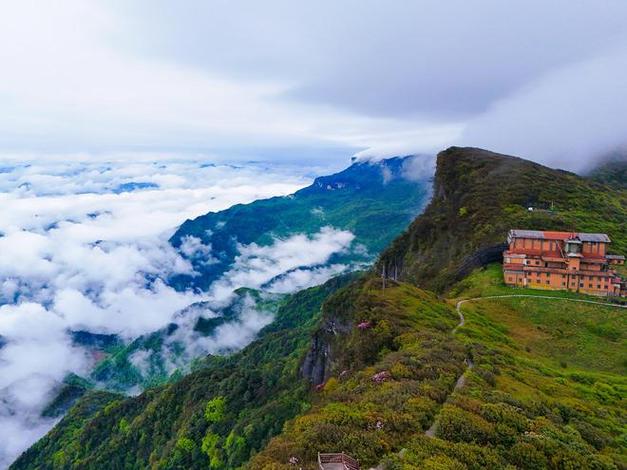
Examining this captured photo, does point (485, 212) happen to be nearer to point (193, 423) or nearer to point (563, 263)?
point (563, 263)

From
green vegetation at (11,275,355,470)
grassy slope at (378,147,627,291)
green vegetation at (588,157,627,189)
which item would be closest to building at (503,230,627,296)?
grassy slope at (378,147,627,291)

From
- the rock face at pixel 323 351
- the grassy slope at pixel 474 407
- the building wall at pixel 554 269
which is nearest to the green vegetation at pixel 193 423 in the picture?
the rock face at pixel 323 351

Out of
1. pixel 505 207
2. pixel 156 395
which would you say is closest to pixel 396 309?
pixel 505 207

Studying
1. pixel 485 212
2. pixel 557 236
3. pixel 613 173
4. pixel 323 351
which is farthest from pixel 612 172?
pixel 323 351

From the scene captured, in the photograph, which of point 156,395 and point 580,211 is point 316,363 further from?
point 156,395

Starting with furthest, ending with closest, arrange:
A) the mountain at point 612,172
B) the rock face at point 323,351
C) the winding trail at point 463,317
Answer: the mountain at point 612,172
the rock face at point 323,351
the winding trail at point 463,317

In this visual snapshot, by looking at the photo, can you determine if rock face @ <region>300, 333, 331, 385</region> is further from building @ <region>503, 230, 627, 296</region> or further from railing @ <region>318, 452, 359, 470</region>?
railing @ <region>318, 452, 359, 470</region>

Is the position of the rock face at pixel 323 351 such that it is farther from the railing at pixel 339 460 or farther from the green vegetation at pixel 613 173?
the green vegetation at pixel 613 173
